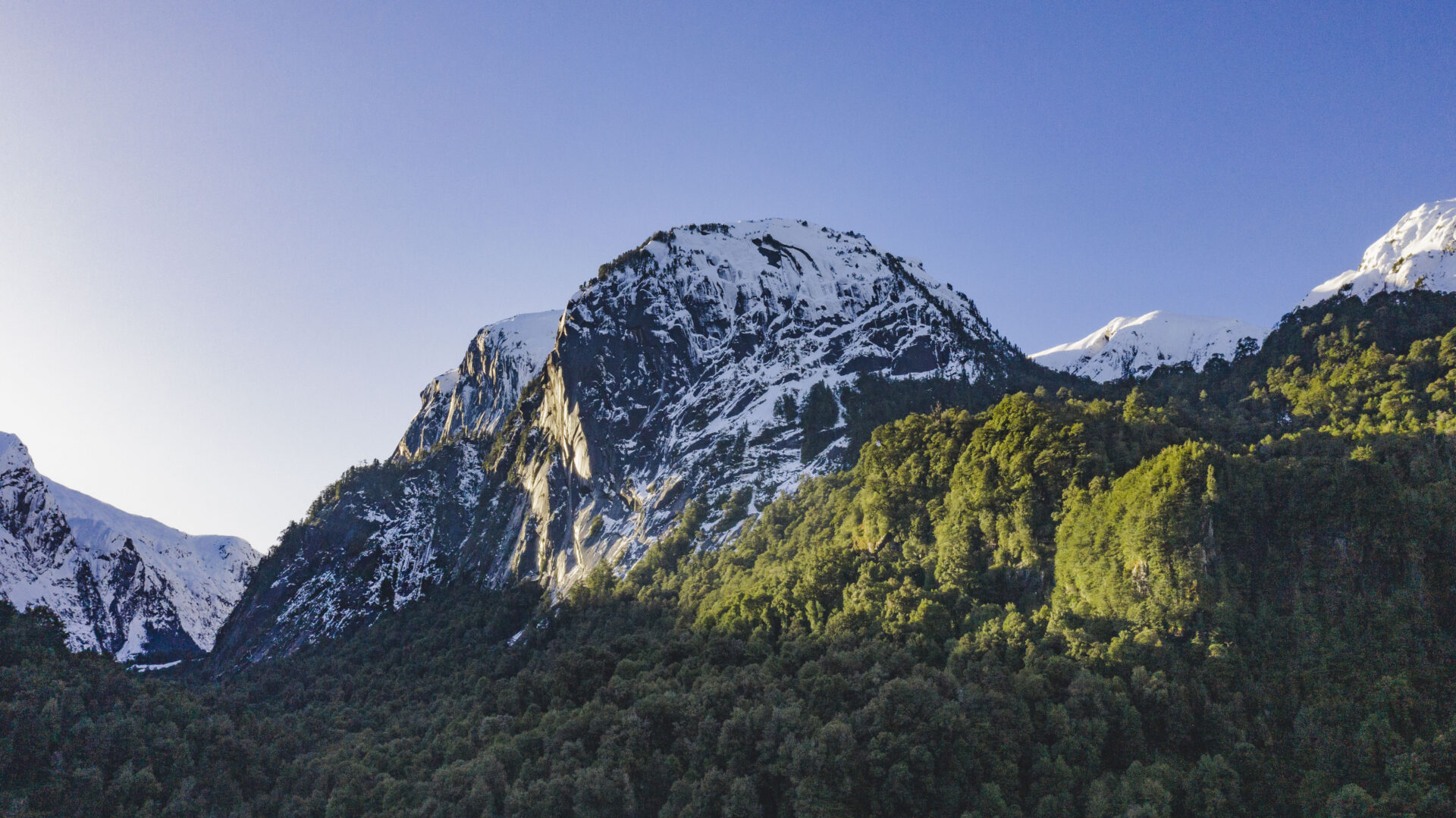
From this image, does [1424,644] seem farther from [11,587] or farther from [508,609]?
[11,587]

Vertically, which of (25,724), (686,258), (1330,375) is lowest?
(25,724)

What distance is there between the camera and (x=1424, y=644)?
59125mm

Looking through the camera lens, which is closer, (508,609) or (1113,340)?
(508,609)

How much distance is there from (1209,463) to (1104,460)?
11174 millimetres

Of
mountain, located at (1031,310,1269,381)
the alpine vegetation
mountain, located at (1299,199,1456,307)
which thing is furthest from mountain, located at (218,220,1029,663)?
mountain, located at (1299,199,1456,307)

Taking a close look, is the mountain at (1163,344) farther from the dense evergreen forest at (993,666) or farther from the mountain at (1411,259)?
the dense evergreen forest at (993,666)

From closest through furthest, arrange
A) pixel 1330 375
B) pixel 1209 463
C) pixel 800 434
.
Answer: pixel 1209 463
pixel 1330 375
pixel 800 434

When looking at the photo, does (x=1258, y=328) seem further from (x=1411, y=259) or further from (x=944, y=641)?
(x=944, y=641)

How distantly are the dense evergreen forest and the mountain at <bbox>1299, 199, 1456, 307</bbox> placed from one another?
1341 centimetres

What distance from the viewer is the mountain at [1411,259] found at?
418 ft

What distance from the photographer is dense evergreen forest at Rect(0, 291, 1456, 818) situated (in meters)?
58.0

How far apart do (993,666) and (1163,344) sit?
460ft

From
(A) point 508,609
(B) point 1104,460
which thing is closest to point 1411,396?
(B) point 1104,460

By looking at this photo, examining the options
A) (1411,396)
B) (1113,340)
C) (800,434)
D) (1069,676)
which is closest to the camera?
(1069,676)
